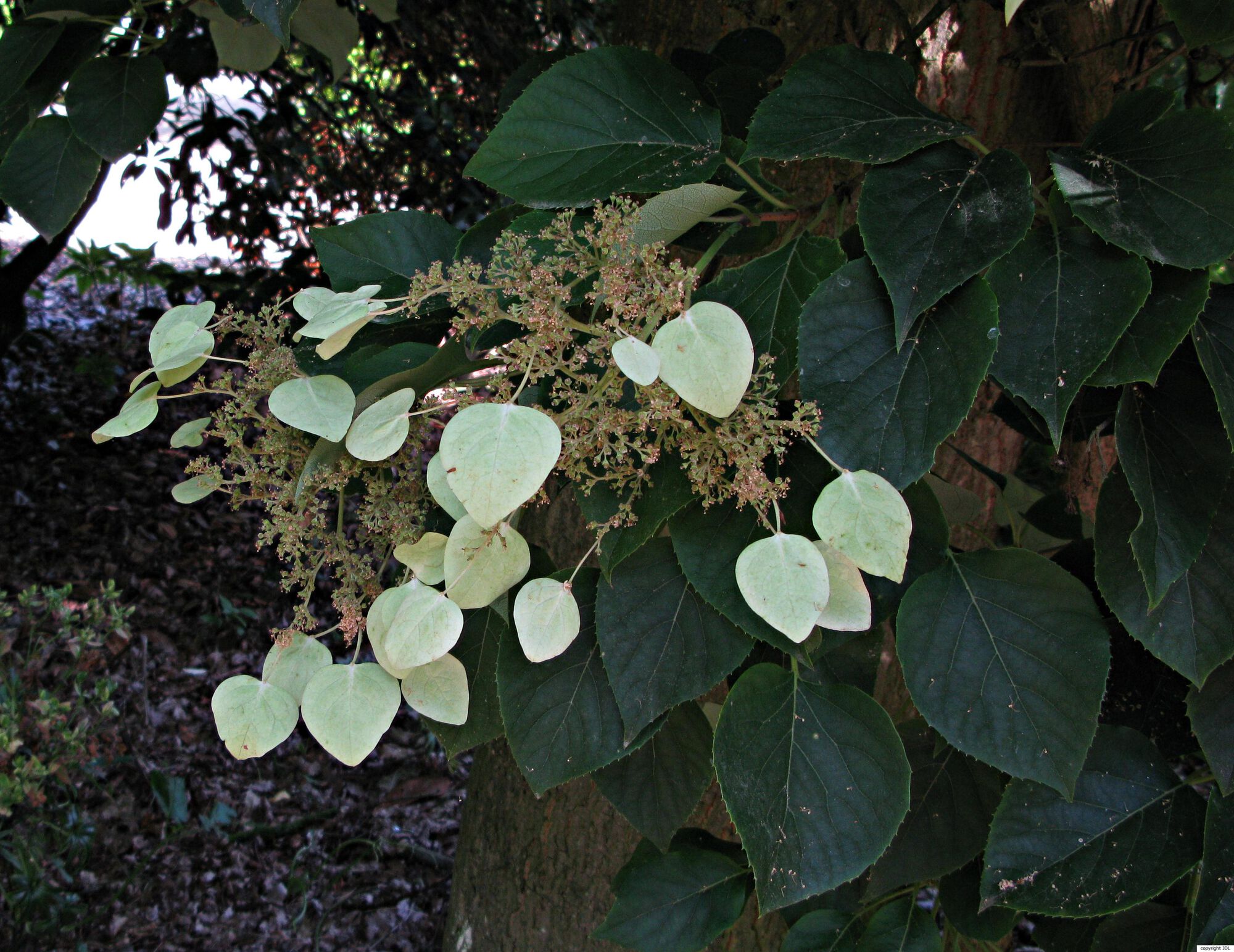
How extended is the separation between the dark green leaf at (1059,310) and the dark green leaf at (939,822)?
0.37 m

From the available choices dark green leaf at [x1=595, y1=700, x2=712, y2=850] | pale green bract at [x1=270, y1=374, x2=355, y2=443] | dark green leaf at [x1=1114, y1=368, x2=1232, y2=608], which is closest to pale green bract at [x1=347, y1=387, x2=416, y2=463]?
pale green bract at [x1=270, y1=374, x2=355, y2=443]

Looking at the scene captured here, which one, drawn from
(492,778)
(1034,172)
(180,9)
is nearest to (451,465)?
(1034,172)

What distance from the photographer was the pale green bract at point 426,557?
1.98 ft

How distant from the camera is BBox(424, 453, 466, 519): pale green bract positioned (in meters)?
0.54

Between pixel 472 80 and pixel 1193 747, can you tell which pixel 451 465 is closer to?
pixel 1193 747

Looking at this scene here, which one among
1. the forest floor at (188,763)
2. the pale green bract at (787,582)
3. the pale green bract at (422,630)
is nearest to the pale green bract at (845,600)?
the pale green bract at (787,582)

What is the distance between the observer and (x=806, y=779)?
25.8 inches

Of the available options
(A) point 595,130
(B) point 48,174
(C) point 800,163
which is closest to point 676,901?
(A) point 595,130

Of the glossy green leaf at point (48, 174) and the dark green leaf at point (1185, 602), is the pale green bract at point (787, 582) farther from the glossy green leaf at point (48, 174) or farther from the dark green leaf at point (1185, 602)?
the glossy green leaf at point (48, 174)

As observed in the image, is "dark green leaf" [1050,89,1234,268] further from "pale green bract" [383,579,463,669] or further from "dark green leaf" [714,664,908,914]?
"pale green bract" [383,579,463,669]

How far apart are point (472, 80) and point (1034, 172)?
86.4 inches

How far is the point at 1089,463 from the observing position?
1137 millimetres

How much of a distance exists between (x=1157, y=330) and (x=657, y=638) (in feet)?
1.24

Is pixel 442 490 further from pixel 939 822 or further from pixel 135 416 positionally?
pixel 939 822
